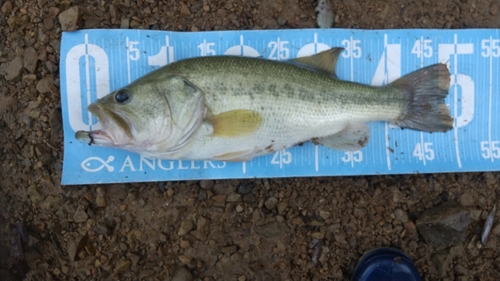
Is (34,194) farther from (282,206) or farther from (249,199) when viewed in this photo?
(282,206)

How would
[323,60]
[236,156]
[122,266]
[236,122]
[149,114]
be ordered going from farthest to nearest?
[122,266], [323,60], [236,156], [236,122], [149,114]

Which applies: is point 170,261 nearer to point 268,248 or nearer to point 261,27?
point 268,248

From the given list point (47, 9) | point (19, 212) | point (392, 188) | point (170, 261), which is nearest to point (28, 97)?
point (47, 9)

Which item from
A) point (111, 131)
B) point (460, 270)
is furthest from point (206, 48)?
point (460, 270)

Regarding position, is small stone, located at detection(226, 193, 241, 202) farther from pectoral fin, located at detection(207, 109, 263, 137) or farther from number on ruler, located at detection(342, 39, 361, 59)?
number on ruler, located at detection(342, 39, 361, 59)

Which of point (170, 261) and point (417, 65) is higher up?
point (417, 65)

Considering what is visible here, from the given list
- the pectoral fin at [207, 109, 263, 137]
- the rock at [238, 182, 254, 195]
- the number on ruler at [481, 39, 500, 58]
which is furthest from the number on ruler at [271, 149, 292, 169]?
the number on ruler at [481, 39, 500, 58]

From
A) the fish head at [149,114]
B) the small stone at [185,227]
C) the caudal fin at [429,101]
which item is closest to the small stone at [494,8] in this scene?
the caudal fin at [429,101]
